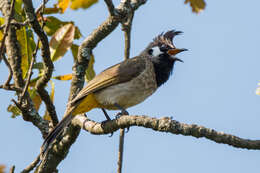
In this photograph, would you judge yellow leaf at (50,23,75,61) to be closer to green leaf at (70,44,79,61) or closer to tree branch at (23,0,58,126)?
tree branch at (23,0,58,126)

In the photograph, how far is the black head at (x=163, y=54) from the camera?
449 cm

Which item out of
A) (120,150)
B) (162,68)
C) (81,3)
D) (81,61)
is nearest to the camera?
(81,3)

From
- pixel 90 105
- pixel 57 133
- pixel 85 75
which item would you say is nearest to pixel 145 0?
pixel 85 75

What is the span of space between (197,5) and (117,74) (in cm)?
148

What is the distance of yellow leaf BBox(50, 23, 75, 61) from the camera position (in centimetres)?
279

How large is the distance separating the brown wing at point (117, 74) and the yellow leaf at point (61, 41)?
108 centimetres

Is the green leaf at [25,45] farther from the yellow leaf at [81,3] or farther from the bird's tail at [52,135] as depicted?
the yellow leaf at [81,3]

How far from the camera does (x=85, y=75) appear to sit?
146 inches

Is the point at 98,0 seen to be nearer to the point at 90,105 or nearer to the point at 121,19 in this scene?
the point at 121,19

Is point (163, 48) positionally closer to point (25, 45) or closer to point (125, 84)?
point (125, 84)

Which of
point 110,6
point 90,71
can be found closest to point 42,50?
point 110,6

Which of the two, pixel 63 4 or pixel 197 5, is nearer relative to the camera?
pixel 63 4

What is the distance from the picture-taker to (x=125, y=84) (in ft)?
13.5

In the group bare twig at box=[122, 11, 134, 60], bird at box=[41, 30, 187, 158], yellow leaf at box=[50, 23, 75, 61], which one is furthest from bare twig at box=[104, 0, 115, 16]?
bird at box=[41, 30, 187, 158]
